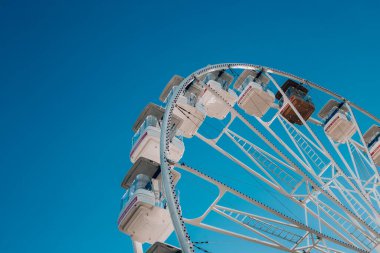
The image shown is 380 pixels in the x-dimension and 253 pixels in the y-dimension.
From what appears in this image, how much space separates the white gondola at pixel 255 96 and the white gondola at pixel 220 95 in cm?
50

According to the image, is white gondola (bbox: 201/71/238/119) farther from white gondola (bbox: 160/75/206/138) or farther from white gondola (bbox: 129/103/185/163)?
white gondola (bbox: 129/103/185/163)

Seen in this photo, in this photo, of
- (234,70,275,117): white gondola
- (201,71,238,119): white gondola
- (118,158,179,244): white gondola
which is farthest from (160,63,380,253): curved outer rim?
(118,158,179,244): white gondola

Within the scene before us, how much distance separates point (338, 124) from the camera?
51.2 ft

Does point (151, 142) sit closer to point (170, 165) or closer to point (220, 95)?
point (170, 165)

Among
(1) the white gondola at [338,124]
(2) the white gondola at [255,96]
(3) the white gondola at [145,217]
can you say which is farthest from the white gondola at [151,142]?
(1) the white gondola at [338,124]

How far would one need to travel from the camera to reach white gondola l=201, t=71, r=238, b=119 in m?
13.6

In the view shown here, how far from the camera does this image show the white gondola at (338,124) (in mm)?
15422

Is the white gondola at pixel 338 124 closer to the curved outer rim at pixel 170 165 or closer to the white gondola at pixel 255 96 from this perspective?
the curved outer rim at pixel 170 165

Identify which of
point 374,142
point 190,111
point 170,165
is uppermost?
point 190,111

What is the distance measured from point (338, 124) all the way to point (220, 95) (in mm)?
4276

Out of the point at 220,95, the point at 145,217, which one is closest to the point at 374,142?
the point at 220,95

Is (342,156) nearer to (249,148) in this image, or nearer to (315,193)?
(315,193)

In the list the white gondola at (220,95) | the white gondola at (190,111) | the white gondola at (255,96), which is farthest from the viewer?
the white gondola at (255,96)

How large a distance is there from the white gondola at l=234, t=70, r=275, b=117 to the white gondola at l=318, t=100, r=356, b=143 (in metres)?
2.21
